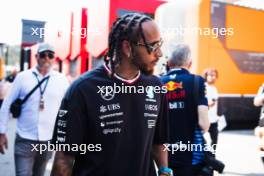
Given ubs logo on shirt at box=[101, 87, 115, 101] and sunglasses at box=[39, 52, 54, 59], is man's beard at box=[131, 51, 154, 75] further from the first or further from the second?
sunglasses at box=[39, 52, 54, 59]

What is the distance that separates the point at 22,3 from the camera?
4930 mm

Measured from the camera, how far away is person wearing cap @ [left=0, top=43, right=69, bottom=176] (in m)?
3.64

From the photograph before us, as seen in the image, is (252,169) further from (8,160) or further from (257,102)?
(8,160)

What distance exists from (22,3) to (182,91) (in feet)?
8.84

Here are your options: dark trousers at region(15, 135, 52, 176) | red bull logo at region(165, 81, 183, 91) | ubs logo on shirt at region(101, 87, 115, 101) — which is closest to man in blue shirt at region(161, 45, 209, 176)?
red bull logo at region(165, 81, 183, 91)

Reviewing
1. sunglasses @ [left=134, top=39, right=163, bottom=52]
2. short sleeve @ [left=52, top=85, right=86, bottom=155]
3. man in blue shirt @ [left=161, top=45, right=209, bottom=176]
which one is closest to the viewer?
short sleeve @ [left=52, top=85, right=86, bottom=155]

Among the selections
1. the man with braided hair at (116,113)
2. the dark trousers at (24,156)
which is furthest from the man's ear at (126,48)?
the dark trousers at (24,156)

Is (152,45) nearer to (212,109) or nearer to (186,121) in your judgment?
(186,121)

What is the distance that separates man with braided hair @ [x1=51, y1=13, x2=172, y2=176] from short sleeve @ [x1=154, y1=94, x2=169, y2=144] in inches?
3.5

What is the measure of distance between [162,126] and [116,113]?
41 centimetres

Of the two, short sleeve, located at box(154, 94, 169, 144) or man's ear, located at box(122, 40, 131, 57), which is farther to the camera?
short sleeve, located at box(154, 94, 169, 144)

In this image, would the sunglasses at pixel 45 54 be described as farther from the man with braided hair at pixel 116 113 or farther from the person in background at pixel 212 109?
the person in background at pixel 212 109

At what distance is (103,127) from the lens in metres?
1.84

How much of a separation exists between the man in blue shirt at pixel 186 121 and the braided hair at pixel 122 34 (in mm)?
1362
